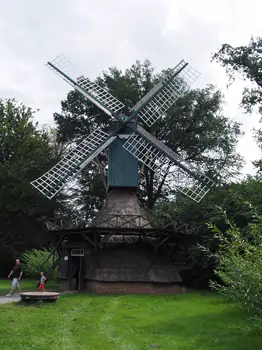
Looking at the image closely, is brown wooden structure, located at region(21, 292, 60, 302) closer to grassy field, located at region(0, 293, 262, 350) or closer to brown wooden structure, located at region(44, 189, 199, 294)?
grassy field, located at region(0, 293, 262, 350)

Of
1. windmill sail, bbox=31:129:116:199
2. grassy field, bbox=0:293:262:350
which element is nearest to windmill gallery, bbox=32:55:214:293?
windmill sail, bbox=31:129:116:199

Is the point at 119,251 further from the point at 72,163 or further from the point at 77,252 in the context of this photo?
the point at 72,163

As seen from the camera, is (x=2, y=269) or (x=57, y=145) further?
(x=57, y=145)

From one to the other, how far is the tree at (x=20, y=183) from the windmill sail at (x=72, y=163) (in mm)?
15720

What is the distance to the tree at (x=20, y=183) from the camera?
38000 mm

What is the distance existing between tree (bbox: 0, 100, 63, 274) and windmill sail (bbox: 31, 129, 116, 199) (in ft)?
51.6

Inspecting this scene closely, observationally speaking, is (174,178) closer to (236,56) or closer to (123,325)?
(236,56)

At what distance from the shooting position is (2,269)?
38594 millimetres

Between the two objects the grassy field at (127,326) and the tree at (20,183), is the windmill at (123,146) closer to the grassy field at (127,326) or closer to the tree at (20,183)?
the grassy field at (127,326)

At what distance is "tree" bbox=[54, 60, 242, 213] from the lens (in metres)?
38.6

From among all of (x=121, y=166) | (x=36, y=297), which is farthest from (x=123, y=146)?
(x=36, y=297)

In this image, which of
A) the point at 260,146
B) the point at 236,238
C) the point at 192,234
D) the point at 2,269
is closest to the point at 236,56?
the point at 260,146

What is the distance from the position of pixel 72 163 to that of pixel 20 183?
16.6 m

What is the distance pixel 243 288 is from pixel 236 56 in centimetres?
2149
